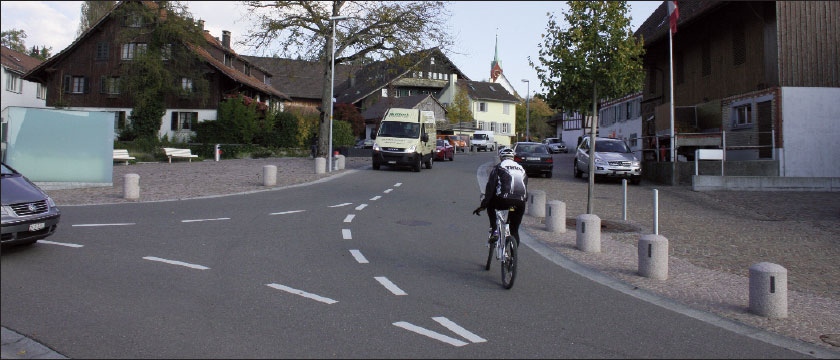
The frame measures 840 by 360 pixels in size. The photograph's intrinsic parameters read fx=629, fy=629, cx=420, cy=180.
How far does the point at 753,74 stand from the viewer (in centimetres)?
2366

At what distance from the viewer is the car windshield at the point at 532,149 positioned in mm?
27047

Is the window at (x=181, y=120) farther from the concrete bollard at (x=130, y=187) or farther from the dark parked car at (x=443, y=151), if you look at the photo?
the concrete bollard at (x=130, y=187)

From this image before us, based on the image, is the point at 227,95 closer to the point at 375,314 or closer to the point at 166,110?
the point at 166,110

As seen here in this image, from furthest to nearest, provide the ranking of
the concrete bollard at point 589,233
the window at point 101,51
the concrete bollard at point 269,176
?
the window at point 101,51 < the concrete bollard at point 269,176 < the concrete bollard at point 589,233

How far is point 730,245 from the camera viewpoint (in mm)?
11375

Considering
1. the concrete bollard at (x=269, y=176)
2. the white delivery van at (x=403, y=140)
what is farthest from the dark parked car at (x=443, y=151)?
the concrete bollard at (x=269, y=176)

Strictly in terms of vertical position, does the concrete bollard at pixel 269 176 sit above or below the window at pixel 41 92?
below

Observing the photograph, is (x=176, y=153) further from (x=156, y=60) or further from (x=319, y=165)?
(x=319, y=165)

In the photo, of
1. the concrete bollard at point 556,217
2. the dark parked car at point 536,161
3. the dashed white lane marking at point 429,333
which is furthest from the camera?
the dark parked car at point 536,161

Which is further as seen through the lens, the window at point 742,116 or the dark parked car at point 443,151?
the dark parked car at point 443,151

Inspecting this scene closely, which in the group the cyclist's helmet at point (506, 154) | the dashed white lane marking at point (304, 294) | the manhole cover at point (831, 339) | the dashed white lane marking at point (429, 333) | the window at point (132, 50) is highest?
the window at point (132, 50)

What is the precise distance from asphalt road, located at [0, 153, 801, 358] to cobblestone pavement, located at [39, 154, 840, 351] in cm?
102

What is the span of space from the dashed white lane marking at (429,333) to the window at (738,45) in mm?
23204

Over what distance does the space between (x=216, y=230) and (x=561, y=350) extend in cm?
774
